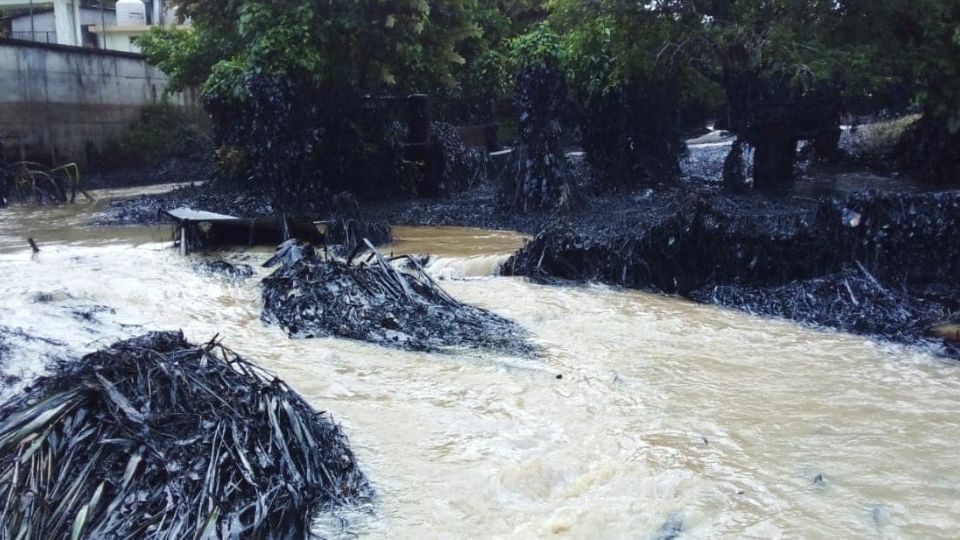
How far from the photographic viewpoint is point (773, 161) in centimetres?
1417

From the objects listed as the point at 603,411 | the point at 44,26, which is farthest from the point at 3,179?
the point at 44,26

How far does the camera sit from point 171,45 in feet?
64.4

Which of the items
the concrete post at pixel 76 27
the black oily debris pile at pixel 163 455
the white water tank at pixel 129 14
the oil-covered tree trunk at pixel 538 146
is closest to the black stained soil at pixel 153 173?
the concrete post at pixel 76 27

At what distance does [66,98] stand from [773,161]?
51.8ft

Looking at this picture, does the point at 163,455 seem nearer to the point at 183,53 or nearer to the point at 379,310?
the point at 379,310

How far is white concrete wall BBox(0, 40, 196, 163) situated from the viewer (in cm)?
1870

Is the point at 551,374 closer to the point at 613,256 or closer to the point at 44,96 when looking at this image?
the point at 613,256

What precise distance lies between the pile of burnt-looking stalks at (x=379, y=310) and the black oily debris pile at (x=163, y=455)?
8.00 ft

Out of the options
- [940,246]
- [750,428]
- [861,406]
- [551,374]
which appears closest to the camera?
[750,428]

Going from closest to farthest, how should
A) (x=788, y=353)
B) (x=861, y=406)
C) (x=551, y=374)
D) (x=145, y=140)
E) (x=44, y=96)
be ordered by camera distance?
(x=861, y=406)
(x=551, y=374)
(x=788, y=353)
(x=44, y=96)
(x=145, y=140)

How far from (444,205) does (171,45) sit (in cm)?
856

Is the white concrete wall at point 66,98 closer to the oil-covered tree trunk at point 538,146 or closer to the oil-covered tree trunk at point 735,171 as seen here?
the oil-covered tree trunk at point 538,146

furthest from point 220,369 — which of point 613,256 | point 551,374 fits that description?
point 613,256

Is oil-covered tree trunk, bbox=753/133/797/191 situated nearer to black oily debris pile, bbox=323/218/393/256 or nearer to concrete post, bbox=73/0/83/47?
black oily debris pile, bbox=323/218/393/256
